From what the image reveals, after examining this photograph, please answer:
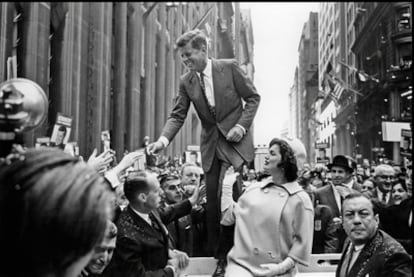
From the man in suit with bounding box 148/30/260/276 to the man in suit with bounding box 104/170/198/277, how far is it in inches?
32.3

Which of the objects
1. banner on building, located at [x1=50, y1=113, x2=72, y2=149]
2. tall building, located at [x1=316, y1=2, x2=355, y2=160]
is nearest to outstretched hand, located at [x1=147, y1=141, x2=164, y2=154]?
banner on building, located at [x1=50, y1=113, x2=72, y2=149]

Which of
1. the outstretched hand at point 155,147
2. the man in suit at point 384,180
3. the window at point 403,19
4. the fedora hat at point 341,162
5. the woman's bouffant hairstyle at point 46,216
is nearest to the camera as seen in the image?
the woman's bouffant hairstyle at point 46,216

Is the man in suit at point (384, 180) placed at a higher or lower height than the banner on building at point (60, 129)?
lower

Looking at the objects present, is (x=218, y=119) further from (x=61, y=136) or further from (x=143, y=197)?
(x=61, y=136)

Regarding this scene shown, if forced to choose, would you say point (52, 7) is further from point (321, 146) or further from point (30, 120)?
point (321, 146)

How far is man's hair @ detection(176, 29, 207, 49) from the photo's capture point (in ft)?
12.3

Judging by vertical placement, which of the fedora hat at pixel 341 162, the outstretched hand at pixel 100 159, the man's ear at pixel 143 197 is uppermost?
the outstretched hand at pixel 100 159

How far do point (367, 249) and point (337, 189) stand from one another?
2703 mm

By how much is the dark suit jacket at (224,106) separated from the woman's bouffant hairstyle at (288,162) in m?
0.67

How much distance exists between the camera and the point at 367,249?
10.1ft

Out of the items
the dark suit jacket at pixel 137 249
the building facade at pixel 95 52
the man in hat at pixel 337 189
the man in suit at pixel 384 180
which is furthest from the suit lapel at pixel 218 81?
the man in suit at pixel 384 180

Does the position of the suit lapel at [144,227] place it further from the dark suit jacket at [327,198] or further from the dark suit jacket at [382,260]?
the dark suit jacket at [327,198]

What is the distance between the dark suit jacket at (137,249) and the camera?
307cm

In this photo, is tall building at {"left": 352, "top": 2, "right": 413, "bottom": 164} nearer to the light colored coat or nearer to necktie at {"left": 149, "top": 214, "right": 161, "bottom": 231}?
the light colored coat
